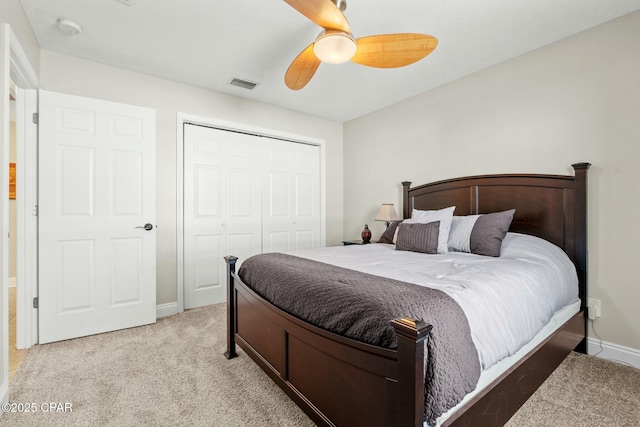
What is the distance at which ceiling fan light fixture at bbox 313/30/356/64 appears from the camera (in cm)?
184

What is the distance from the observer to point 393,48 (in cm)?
202

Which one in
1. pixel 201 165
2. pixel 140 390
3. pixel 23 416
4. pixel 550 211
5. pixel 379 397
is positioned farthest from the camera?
pixel 201 165

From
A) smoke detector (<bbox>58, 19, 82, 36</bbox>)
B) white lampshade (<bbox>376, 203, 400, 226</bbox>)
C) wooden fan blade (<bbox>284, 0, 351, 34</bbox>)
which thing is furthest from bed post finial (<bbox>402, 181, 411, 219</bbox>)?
smoke detector (<bbox>58, 19, 82, 36</bbox>)

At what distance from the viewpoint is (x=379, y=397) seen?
3.60 feet

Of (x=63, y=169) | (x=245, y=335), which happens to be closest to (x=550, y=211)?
(x=245, y=335)

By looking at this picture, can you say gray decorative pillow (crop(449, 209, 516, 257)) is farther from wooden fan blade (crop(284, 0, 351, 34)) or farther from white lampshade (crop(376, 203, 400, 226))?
wooden fan blade (crop(284, 0, 351, 34))

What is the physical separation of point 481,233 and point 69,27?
359 centimetres

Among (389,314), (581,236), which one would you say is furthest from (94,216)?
(581,236)

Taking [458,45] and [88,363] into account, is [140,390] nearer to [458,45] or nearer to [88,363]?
[88,363]

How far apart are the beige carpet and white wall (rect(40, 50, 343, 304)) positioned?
1.04m

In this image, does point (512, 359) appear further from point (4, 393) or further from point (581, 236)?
point (4, 393)

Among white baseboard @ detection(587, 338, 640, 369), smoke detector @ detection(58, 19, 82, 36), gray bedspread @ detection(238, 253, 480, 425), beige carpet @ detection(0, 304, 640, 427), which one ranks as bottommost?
beige carpet @ detection(0, 304, 640, 427)

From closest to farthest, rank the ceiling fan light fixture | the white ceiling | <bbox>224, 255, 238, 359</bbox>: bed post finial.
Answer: the ceiling fan light fixture, the white ceiling, <bbox>224, 255, 238, 359</bbox>: bed post finial

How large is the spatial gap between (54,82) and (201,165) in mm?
1423
